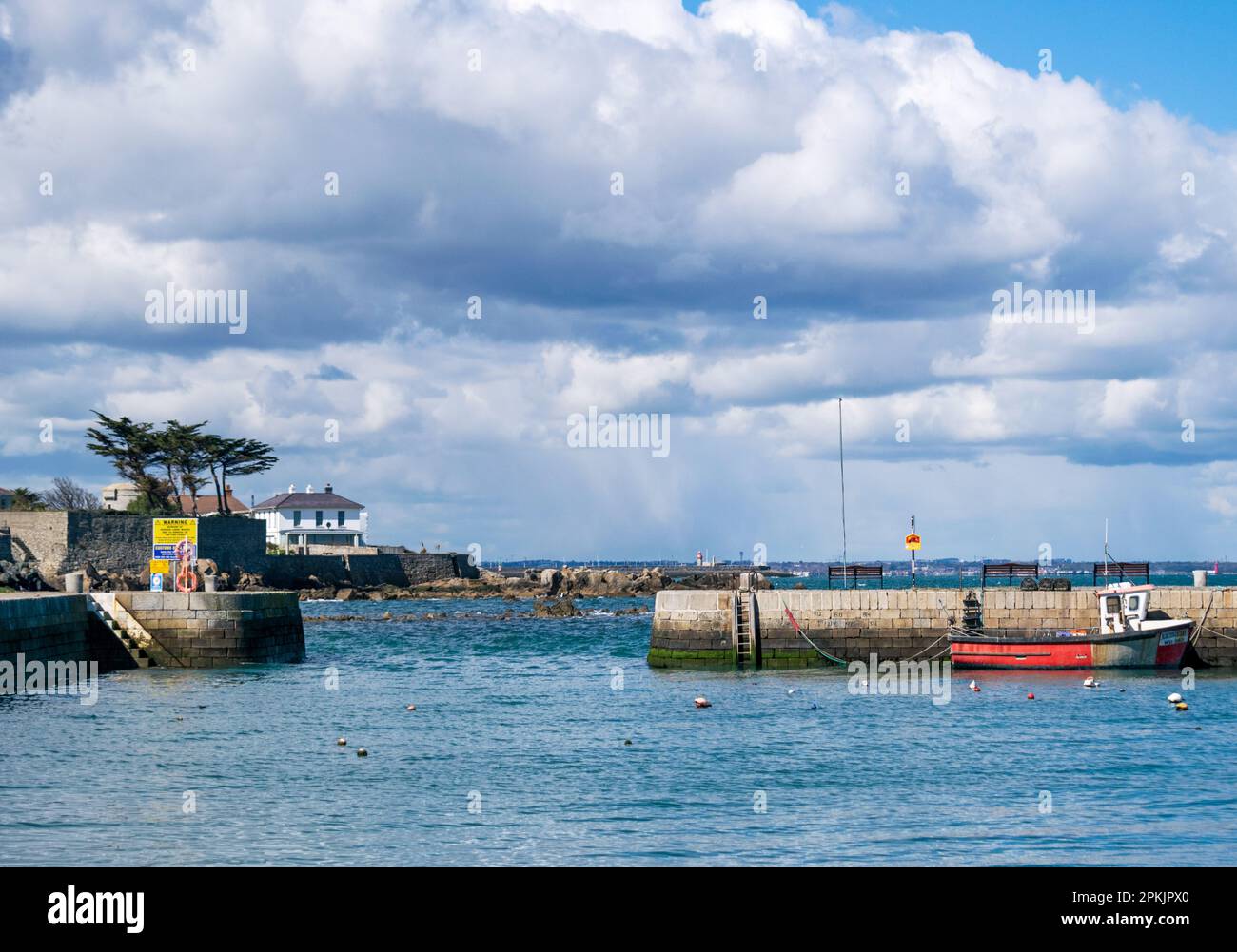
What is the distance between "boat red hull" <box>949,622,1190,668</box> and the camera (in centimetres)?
3969

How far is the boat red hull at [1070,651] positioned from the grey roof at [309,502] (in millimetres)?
113840

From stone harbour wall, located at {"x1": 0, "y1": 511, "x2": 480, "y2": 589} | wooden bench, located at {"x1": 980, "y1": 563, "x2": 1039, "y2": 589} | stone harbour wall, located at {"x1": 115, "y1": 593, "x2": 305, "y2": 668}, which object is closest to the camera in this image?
stone harbour wall, located at {"x1": 115, "y1": 593, "x2": 305, "y2": 668}

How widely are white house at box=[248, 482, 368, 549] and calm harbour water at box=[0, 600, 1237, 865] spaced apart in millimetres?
101024

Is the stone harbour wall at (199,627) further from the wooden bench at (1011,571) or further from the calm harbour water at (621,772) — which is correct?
the wooden bench at (1011,571)

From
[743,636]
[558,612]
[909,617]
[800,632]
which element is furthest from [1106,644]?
[558,612]

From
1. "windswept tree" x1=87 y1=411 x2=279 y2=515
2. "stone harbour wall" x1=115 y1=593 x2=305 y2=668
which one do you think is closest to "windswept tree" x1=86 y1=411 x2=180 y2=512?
"windswept tree" x1=87 y1=411 x2=279 y2=515

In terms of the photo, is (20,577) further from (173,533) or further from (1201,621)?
(1201,621)

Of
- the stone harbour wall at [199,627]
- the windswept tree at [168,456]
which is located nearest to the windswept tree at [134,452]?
→ the windswept tree at [168,456]

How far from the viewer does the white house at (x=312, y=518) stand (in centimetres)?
14112

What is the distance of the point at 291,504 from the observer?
474 ft

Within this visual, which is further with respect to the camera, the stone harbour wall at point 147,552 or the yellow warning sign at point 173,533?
the stone harbour wall at point 147,552

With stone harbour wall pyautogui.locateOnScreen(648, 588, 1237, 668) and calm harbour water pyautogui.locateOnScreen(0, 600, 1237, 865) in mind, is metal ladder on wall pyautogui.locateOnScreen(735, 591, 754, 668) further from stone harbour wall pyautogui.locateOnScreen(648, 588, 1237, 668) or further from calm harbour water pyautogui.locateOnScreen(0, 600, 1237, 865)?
calm harbour water pyautogui.locateOnScreen(0, 600, 1237, 865)
